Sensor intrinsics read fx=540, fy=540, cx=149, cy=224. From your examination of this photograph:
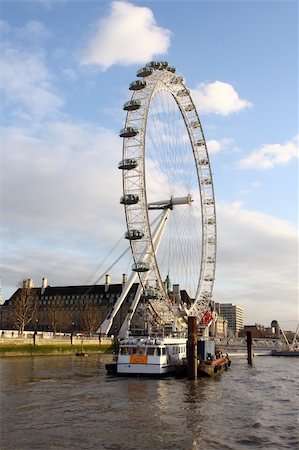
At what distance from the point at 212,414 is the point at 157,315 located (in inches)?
1347

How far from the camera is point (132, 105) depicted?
2175 inches

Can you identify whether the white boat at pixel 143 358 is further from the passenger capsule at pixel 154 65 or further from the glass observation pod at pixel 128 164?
the passenger capsule at pixel 154 65

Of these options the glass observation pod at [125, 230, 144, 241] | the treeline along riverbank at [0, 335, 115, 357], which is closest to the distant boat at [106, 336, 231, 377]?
the glass observation pod at [125, 230, 144, 241]

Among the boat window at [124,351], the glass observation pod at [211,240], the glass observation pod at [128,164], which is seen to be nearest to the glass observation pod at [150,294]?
the glass observation pod at [128,164]

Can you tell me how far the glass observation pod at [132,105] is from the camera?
55.1 m

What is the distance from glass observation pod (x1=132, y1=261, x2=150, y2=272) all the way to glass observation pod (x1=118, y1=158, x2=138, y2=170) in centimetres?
975

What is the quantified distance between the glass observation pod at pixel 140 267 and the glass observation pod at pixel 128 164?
9750 mm

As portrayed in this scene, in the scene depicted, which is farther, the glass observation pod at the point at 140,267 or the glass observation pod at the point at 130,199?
the glass observation pod at the point at 140,267

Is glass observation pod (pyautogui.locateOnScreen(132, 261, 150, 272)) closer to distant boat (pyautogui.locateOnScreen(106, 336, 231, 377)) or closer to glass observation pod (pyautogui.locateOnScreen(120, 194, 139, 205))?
glass observation pod (pyautogui.locateOnScreen(120, 194, 139, 205))

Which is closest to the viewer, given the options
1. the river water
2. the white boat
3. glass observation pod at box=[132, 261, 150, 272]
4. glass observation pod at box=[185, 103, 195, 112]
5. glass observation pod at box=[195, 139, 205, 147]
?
the river water

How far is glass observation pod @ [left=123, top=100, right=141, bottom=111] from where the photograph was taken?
55.1 metres

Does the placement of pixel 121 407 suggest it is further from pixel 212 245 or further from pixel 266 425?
pixel 212 245

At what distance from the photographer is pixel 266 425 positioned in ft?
74.6

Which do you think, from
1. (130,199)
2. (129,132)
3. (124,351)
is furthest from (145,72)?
(124,351)
